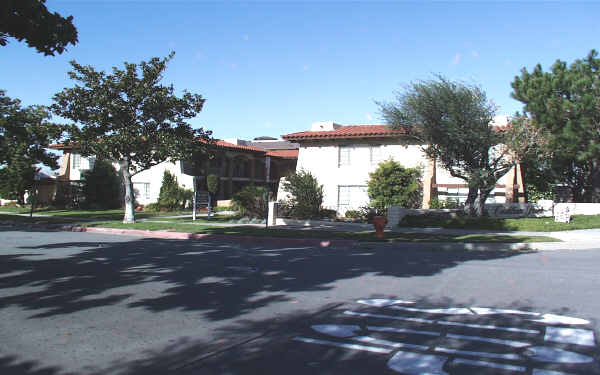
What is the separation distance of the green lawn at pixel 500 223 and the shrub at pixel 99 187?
76.2 ft

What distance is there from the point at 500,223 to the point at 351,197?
863 centimetres

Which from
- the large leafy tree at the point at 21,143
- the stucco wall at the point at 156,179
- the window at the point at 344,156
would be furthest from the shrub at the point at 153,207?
the window at the point at 344,156

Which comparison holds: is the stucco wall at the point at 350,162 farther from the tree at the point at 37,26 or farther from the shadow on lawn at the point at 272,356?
the shadow on lawn at the point at 272,356

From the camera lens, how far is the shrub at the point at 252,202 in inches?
969

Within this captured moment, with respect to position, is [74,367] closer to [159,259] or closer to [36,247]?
[159,259]

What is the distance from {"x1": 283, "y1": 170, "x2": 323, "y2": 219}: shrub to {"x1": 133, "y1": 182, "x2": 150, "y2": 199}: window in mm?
14633

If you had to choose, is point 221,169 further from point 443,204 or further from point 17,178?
point 443,204

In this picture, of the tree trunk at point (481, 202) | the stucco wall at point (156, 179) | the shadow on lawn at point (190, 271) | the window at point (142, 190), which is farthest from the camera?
the window at point (142, 190)

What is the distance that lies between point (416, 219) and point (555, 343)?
1615 cm

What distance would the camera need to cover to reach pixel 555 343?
526 cm

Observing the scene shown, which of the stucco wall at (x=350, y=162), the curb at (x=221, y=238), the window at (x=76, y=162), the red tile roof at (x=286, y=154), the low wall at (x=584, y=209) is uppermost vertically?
the red tile roof at (x=286, y=154)

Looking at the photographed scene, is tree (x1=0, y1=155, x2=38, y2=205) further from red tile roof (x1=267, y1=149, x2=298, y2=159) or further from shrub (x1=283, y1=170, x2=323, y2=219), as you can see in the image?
shrub (x1=283, y1=170, x2=323, y2=219)

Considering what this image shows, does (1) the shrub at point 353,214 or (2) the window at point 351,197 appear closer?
(1) the shrub at point 353,214

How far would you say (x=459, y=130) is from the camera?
19719 mm
